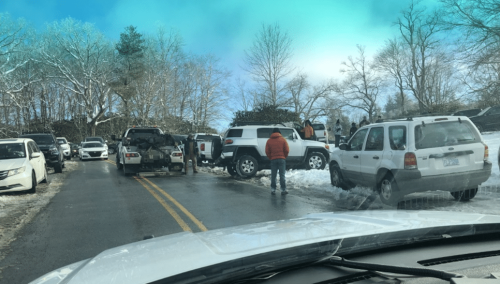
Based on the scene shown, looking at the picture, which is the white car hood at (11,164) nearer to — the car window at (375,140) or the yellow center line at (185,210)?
the yellow center line at (185,210)

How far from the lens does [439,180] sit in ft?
24.7

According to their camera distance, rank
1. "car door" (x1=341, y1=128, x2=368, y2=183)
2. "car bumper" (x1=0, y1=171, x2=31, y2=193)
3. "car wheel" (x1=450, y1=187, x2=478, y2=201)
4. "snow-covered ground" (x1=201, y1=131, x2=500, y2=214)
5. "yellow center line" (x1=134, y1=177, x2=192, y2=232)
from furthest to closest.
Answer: "car bumper" (x1=0, y1=171, x2=31, y2=193) < "car door" (x1=341, y1=128, x2=368, y2=183) < "car wheel" (x1=450, y1=187, x2=478, y2=201) < "snow-covered ground" (x1=201, y1=131, x2=500, y2=214) < "yellow center line" (x1=134, y1=177, x2=192, y2=232)

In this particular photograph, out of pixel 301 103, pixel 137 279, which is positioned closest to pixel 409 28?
pixel 137 279

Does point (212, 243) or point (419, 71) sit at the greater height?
point (419, 71)

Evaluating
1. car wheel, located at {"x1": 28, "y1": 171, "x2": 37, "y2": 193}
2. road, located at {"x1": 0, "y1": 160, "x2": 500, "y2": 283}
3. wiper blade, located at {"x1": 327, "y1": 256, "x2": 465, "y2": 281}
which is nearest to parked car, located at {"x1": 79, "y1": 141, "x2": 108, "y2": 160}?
road, located at {"x1": 0, "y1": 160, "x2": 500, "y2": 283}

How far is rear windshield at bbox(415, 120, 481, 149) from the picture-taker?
759 centimetres

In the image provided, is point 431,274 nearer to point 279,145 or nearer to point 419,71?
point 279,145

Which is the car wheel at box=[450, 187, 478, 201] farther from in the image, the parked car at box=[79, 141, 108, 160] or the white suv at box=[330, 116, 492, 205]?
the parked car at box=[79, 141, 108, 160]

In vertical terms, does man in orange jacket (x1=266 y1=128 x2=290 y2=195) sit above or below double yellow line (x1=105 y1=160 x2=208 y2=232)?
above

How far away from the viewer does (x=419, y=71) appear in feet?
90.1

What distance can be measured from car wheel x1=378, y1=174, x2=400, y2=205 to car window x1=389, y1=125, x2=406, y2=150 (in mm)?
639

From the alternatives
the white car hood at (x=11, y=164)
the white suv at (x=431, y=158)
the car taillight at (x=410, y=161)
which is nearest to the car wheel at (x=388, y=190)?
the white suv at (x=431, y=158)

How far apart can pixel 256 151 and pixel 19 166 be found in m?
7.72

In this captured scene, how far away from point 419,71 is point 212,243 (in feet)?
93.6
